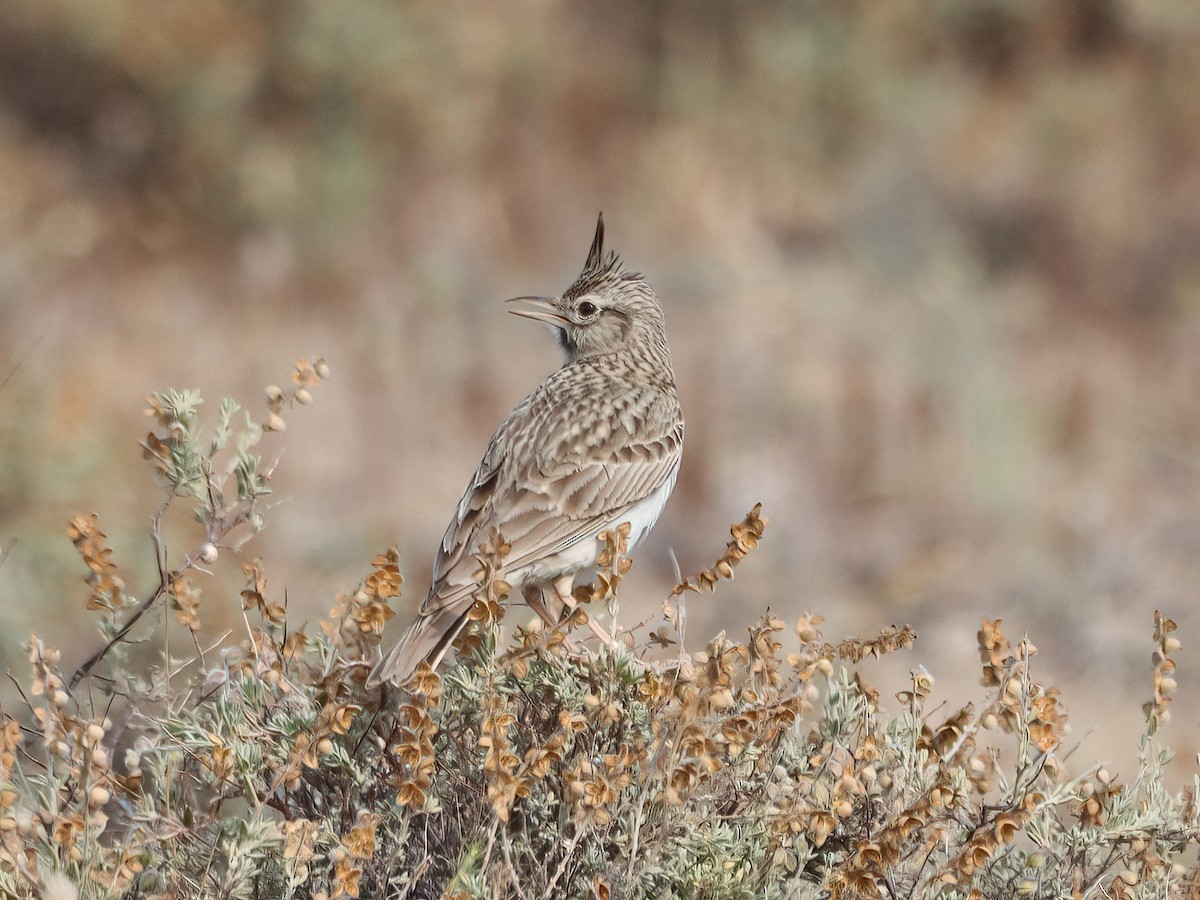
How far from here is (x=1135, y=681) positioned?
23.0 feet

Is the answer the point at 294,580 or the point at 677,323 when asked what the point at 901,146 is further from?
the point at 294,580

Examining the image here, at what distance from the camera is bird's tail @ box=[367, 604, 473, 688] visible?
3408mm

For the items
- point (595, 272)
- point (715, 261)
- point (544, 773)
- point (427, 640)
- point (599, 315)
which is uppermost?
point (715, 261)

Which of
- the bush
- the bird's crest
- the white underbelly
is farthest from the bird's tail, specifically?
the bird's crest

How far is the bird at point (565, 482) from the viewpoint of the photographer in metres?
4.09

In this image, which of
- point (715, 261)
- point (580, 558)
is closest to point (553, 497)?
point (580, 558)

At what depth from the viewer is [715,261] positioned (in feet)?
36.5

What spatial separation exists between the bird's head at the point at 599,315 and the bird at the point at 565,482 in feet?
0.08

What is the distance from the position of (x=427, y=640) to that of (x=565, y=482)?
36.2 inches

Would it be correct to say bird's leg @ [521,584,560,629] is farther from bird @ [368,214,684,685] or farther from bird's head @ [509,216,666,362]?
bird's head @ [509,216,666,362]

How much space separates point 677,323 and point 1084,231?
144 inches

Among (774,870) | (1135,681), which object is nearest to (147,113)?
(1135,681)

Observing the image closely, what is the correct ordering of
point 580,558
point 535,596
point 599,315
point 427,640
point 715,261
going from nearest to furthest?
point 427,640
point 580,558
point 535,596
point 599,315
point 715,261

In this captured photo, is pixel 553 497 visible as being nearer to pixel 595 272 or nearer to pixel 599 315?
pixel 599 315
